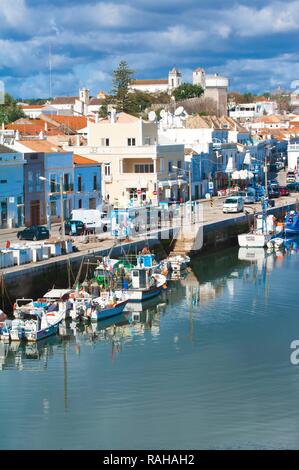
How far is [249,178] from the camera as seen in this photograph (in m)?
70.5

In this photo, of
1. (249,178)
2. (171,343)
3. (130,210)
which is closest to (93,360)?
(171,343)

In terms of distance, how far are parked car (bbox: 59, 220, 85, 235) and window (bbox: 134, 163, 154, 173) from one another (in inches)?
556

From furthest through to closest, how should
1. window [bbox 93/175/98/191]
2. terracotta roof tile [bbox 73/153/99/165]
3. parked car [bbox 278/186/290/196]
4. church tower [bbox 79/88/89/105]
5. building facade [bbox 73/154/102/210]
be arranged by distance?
church tower [bbox 79/88/89/105]
parked car [bbox 278/186/290/196]
window [bbox 93/175/98/191]
terracotta roof tile [bbox 73/153/99/165]
building facade [bbox 73/154/102/210]

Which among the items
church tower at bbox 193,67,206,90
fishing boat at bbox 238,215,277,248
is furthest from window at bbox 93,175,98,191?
church tower at bbox 193,67,206,90

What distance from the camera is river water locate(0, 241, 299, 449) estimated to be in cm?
2020

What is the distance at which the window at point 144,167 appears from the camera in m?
55.0

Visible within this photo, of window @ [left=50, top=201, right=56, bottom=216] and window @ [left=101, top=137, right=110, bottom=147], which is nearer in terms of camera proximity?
window @ [left=50, top=201, right=56, bottom=216]

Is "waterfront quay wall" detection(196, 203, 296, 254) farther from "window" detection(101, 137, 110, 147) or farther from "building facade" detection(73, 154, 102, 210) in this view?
"window" detection(101, 137, 110, 147)

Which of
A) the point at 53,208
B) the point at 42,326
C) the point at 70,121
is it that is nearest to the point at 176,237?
the point at 53,208

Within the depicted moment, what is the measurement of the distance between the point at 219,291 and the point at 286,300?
3.10 metres

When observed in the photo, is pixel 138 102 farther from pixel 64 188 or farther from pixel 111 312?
pixel 111 312

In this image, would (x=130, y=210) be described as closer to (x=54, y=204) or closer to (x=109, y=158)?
(x=54, y=204)
